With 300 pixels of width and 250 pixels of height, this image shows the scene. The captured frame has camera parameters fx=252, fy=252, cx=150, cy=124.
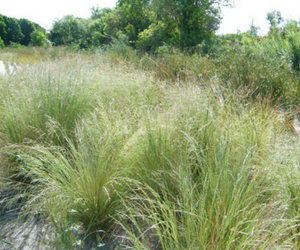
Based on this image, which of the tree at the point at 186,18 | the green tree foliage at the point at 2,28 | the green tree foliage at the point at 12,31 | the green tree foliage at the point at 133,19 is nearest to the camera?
the tree at the point at 186,18

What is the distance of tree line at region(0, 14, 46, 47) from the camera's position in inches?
1918

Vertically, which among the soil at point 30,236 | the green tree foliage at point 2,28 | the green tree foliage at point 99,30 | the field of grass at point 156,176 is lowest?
the soil at point 30,236

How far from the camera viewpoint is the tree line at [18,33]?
48.7 m

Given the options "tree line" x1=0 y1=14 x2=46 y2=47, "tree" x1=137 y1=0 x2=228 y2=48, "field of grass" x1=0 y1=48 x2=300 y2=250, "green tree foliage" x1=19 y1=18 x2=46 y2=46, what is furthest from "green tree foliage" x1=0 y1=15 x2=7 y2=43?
"field of grass" x1=0 y1=48 x2=300 y2=250

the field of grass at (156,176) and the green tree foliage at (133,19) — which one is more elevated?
the green tree foliage at (133,19)

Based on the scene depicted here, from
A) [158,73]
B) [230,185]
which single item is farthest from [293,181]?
[158,73]

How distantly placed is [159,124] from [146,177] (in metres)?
0.44

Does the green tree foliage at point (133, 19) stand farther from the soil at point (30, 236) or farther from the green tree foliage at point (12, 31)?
the green tree foliage at point (12, 31)

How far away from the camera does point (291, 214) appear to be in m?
1.39

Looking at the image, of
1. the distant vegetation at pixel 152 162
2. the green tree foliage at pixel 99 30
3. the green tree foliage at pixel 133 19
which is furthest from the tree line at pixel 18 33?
the distant vegetation at pixel 152 162

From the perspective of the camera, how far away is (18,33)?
172 ft

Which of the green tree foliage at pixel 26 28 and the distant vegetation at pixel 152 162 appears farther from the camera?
the green tree foliage at pixel 26 28

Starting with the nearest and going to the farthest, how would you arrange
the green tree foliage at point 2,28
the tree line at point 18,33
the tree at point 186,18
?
1. the tree at point 186,18
2. the green tree foliage at point 2,28
3. the tree line at point 18,33

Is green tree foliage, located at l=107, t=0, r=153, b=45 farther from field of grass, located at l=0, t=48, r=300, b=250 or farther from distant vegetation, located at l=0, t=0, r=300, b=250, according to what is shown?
field of grass, located at l=0, t=48, r=300, b=250
